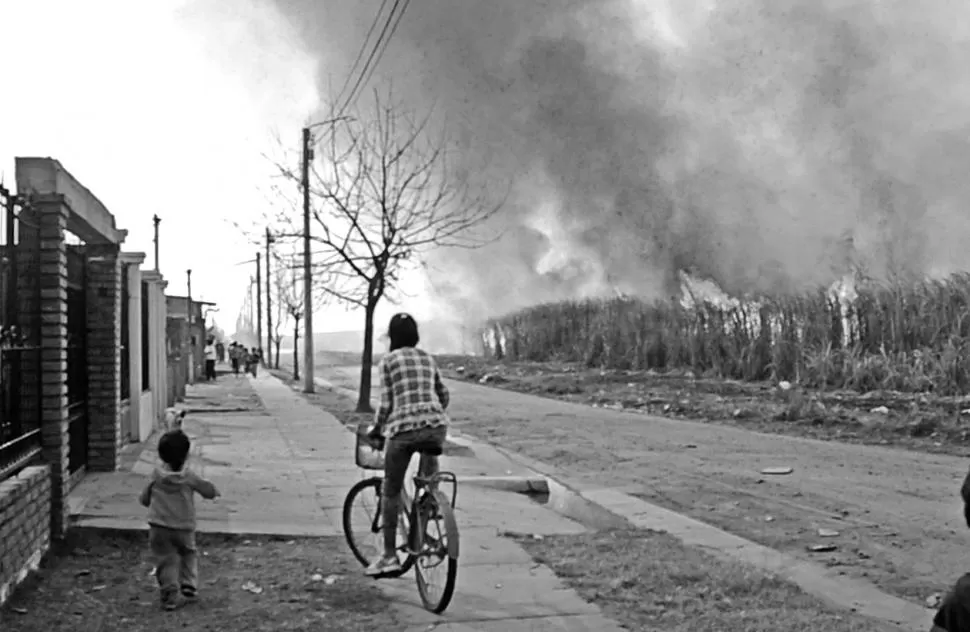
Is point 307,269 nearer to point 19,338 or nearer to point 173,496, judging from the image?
point 19,338

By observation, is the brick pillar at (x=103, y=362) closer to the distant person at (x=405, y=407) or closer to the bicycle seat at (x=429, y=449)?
the distant person at (x=405, y=407)

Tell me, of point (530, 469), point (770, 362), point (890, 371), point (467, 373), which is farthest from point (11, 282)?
point (467, 373)

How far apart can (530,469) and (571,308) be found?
24980 mm

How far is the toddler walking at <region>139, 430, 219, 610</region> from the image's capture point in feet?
19.7

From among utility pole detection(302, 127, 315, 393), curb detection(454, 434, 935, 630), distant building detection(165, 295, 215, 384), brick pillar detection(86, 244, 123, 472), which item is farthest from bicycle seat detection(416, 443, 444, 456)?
distant building detection(165, 295, 215, 384)

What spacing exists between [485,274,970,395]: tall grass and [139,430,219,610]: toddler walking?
14079mm

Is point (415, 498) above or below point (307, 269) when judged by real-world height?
below

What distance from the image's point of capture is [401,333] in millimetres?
6270

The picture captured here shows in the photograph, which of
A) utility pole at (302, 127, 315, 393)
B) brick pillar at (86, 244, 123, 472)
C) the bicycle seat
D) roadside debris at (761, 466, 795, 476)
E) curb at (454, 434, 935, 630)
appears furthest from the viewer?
utility pole at (302, 127, 315, 393)

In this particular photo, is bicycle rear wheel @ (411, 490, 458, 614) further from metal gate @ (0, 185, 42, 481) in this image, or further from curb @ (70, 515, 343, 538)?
metal gate @ (0, 185, 42, 481)

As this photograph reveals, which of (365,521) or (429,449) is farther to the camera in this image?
(365,521)

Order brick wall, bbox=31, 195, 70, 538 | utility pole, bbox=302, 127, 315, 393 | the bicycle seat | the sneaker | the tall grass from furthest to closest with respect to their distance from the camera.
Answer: utility pole, bbox=302, 127, 315, 393, the tall grass, brick wall, bbox=31, 195, 70, 538, the sneaker, the bicycle seat

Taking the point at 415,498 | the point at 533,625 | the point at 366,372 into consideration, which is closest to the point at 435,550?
the point at 415,498

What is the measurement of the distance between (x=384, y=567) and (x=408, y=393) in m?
1.06
